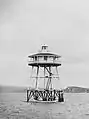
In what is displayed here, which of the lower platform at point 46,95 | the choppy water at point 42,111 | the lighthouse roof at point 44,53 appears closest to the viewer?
the choppy water at point 42,111

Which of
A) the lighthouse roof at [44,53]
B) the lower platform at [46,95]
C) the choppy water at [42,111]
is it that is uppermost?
the lighthouse roof at [44,53]

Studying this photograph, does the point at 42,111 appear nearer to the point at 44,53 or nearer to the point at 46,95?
the point at 46,95

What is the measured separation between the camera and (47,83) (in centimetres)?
6075

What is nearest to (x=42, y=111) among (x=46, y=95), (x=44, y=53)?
(x=46, y=95)

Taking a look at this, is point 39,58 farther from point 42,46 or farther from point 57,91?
point 57,91

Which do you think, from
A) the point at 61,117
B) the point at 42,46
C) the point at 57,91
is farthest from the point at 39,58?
the point at 61,117

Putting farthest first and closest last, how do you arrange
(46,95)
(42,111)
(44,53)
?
1. (46,95)
2. (44,53)
3. (42,111)

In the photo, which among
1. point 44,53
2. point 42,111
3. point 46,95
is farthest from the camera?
point 46,95

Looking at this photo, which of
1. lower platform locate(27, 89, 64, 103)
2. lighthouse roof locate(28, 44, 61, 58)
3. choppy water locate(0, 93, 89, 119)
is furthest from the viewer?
lower platform locate(27, 89, 64, 103)

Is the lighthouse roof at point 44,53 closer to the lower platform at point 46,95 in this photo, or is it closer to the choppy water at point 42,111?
the lower platform at point 46,95

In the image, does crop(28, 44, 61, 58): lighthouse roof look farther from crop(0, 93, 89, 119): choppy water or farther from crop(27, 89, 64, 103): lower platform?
crop(0, 93, 89, 119): choppy water

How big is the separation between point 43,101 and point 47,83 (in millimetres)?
3711

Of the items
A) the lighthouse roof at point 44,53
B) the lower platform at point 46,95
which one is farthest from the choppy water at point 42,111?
the lighthouse roof at point 44,53

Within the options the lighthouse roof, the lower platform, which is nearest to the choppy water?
the lower platform
